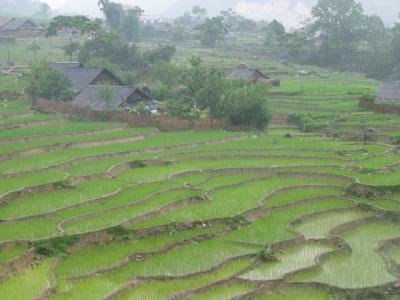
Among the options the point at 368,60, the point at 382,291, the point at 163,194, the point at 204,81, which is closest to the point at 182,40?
the point at 368,60

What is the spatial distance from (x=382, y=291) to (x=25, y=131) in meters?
21.2

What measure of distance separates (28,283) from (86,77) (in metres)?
31.9

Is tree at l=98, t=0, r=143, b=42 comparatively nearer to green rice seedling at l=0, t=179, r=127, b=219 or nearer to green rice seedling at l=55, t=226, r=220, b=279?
green rice seedling at l=0, t=179, r=127, b=219

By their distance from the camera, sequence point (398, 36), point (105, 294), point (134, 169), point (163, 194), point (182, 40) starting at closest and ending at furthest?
point (105, 294) < point (163, 194) < point (134, 169) < point (398, 36) < point (182, 40)

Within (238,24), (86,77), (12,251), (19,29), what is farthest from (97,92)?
(238,24)

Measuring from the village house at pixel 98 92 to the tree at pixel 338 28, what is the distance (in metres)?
39.7

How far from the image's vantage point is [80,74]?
4766 cm

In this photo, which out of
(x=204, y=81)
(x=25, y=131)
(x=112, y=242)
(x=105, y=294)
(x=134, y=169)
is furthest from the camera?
(x=204, y=81)

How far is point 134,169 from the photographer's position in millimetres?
27859

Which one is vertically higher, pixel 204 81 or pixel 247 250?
pixel 204 81

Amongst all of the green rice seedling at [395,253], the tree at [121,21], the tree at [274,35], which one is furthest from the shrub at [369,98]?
the tree at [121,21]

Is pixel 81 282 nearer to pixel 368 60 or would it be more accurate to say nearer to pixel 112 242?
pixel 112 242

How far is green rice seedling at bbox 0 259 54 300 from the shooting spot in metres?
15.4

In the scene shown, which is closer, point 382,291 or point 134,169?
point 382,291
